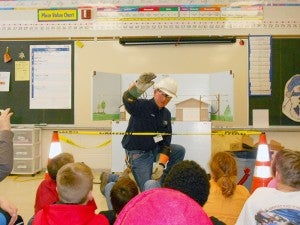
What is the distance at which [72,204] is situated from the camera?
1795 mm

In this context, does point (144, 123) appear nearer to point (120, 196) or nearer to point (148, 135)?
point (148, 135)

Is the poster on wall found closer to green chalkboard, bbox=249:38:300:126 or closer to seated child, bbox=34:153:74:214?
green chalkboard, bbox=249:38:300:126

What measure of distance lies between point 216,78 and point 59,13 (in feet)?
10.1

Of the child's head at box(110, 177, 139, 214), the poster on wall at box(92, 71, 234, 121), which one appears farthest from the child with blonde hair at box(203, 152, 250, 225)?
the poster on wall at box(92, 71, 234, 121)

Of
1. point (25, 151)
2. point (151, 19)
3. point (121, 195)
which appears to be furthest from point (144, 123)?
point (25, 151)

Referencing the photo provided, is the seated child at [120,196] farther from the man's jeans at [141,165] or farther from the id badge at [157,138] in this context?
the id badge at [157,138]

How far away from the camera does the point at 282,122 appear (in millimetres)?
6605

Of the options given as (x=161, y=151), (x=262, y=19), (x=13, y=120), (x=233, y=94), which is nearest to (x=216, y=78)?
(x=233, y=94)

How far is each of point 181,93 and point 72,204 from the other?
4.99 meters

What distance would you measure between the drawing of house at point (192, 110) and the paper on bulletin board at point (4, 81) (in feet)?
10.3

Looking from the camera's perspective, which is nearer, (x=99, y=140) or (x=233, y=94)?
(x=233, y=94)

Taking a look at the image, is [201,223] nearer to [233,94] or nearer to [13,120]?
[233,94]

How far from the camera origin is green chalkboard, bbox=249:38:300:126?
21.6 ft

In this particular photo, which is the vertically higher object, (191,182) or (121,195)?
(191,182)
